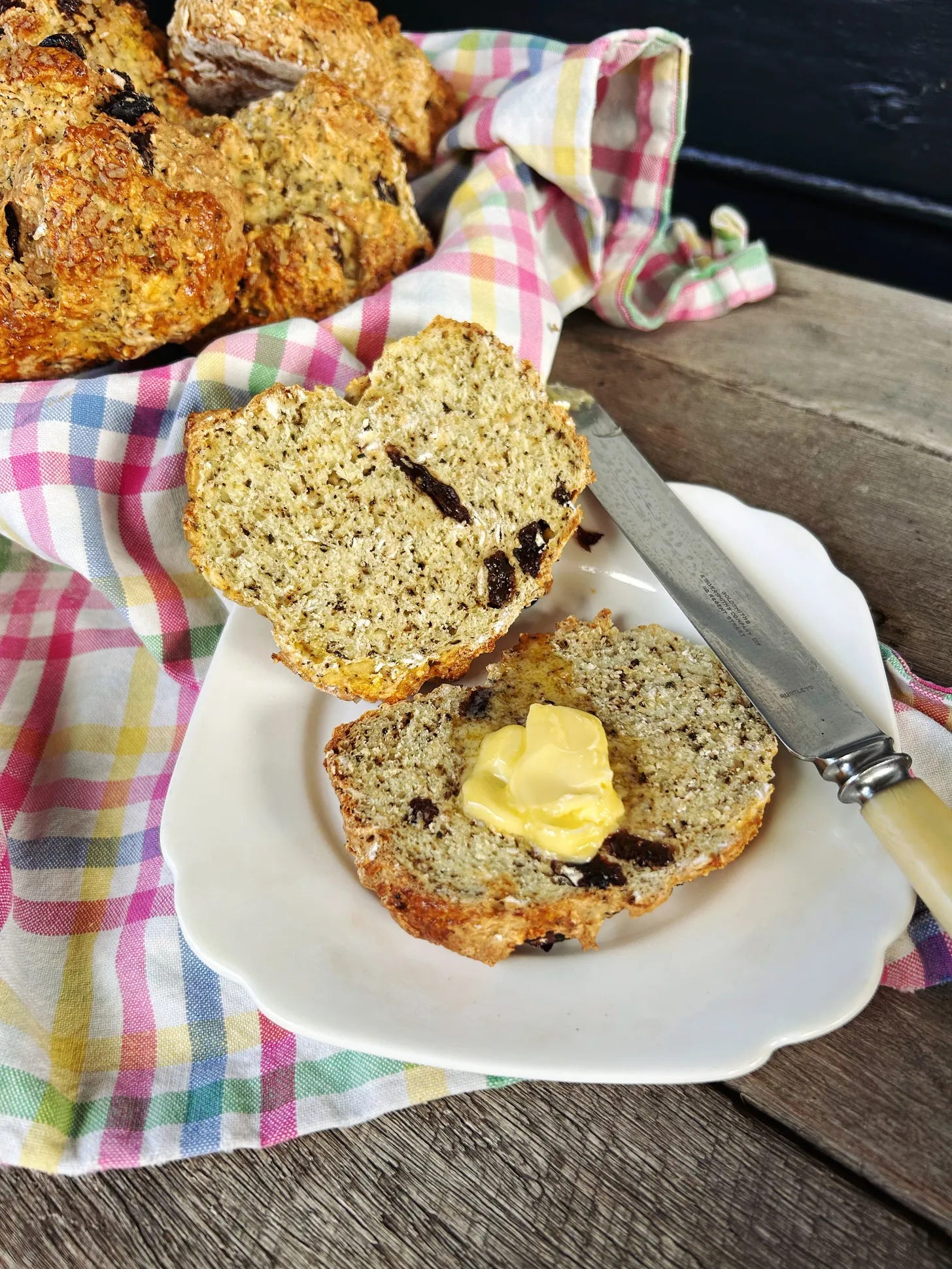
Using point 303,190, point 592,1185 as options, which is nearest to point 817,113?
point 303,190

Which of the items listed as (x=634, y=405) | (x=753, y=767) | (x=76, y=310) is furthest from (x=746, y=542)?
(x=76, y=310)

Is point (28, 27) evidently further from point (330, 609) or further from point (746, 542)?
point (746, 542)

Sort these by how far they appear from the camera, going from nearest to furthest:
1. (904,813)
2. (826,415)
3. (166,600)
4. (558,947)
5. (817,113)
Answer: (904,813), (558,947), (166,600), (826,415), (817,113)

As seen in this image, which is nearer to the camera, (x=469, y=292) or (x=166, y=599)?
(x=166, y=599)

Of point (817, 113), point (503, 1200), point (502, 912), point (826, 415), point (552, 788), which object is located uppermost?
point (817, 113)

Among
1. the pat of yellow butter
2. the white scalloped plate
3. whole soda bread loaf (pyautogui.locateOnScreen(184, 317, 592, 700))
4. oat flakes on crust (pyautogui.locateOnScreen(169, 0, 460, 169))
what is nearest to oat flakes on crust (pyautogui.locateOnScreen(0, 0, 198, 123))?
oat flakes on crust (pyautogui.locateOnScreen(169, 0, 460, 169))

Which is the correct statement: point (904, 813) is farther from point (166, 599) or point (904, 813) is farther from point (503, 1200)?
point (166, 599)

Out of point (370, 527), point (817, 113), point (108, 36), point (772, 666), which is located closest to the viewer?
point (772, 666)
